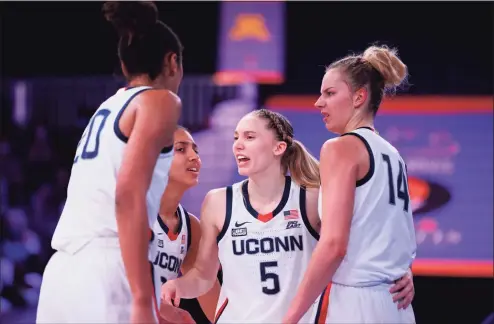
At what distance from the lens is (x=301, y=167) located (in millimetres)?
3857

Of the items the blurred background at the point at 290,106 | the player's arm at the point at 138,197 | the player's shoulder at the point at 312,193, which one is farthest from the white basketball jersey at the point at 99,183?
the blurred background at the point at 290,106

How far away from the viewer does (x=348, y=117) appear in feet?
10.9

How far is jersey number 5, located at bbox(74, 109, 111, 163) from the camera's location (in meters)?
2.69

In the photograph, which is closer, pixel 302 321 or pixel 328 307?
pixel 328 307

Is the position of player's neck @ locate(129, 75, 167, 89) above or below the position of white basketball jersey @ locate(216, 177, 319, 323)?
above

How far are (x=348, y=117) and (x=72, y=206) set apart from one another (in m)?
1.30

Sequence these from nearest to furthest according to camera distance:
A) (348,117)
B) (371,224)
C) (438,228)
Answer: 1. (371,224)
2. (348,117)
3. (438,228)

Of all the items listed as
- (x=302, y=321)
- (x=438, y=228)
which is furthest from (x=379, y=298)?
(x=438, y=228)

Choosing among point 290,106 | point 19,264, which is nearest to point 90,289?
point 290,106

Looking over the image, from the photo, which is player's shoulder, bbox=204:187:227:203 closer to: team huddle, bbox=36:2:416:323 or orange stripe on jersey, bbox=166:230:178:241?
team huddle, bbox=36:2:416:323

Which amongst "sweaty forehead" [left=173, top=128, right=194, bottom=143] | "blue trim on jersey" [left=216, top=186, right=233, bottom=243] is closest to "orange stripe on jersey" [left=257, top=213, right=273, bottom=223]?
"blue trim on jersey" [left=216, top=186, right=233, bottom=243]

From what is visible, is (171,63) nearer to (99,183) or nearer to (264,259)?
(99,183)

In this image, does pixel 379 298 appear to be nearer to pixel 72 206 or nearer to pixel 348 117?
pixel 348 117

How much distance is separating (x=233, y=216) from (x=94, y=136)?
1.18m
